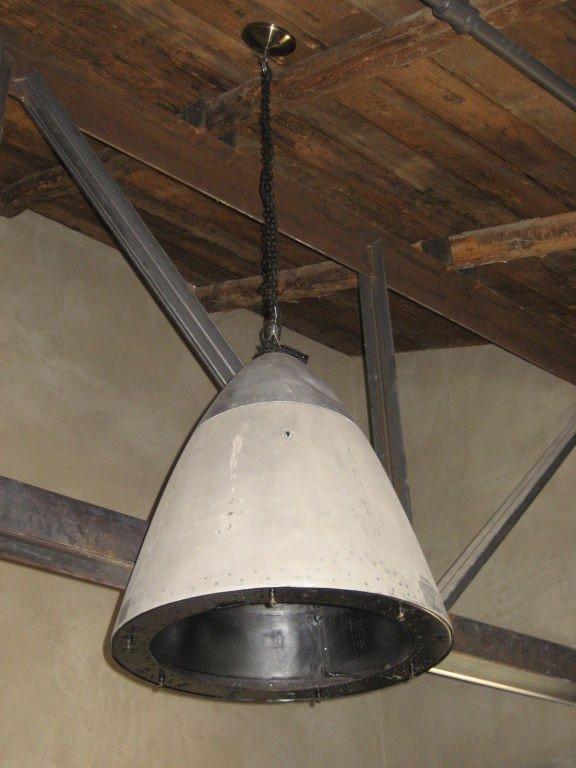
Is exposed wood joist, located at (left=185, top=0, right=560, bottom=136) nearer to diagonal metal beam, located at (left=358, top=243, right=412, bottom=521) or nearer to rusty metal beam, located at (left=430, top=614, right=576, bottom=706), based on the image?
diagonal metal beam, located at (left=358, top=243, right=412, bottom=521)

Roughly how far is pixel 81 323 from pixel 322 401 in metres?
3.79

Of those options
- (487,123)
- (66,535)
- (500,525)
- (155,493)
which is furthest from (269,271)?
(155,493)

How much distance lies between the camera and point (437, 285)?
5312mm

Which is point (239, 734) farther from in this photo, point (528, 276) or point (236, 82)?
point (236, 82)

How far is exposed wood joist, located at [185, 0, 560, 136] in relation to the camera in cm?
339

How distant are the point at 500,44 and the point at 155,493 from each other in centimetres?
337

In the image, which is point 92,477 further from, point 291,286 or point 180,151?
point 180,151

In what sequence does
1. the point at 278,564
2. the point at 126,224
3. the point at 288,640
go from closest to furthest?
the point at 278,564
the point at 288,640
the point at 126,224

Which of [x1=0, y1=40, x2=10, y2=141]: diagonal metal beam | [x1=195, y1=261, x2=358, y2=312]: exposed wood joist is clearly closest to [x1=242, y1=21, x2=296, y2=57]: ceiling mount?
[x1=0, y1=40, x2=10, y2=141]: diagonal metal beam

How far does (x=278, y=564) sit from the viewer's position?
1.84m

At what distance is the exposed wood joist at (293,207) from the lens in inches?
151

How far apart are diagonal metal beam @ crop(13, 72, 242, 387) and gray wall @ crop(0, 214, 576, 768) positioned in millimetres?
1877

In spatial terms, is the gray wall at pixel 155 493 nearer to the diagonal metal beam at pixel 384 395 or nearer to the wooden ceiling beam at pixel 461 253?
the wooden ceiling beam at pixel 461 253

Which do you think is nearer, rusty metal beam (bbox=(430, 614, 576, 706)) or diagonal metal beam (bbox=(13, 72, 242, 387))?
diagonal metal beam (bbox=(13, 72, 242, 387))
